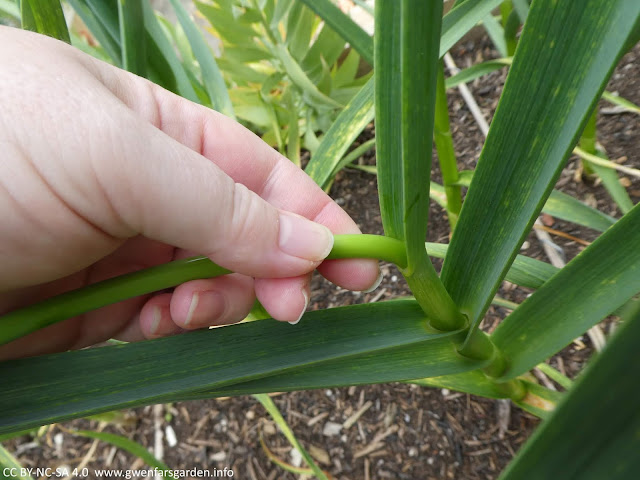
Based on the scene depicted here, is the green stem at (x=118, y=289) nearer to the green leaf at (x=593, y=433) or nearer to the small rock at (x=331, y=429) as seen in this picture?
the green leaf at (x=593, y=433)

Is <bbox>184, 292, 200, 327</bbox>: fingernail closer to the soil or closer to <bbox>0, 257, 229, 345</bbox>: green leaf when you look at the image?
<bbox>0, 257, 229, 345</bbox>: green leaf

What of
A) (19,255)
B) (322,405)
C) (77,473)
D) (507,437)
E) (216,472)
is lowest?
(77,473)

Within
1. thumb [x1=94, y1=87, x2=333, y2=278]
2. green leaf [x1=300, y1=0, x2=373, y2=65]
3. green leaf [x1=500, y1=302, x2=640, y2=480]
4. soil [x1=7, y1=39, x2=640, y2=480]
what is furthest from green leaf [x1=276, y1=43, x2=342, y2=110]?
green leaf [x1=500, y1=302, x2=640, y2=480]

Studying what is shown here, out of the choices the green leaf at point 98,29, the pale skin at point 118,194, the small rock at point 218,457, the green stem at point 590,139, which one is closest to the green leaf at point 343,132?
the pale skin at point 118,194

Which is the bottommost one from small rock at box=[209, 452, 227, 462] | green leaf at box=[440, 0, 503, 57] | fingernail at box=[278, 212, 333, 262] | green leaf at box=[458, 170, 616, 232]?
small rock at box=[209, 452, 227, 462]

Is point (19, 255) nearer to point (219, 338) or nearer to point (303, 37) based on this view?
point (219, 338)

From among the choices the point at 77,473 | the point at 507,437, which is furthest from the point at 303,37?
the point at 77,473
